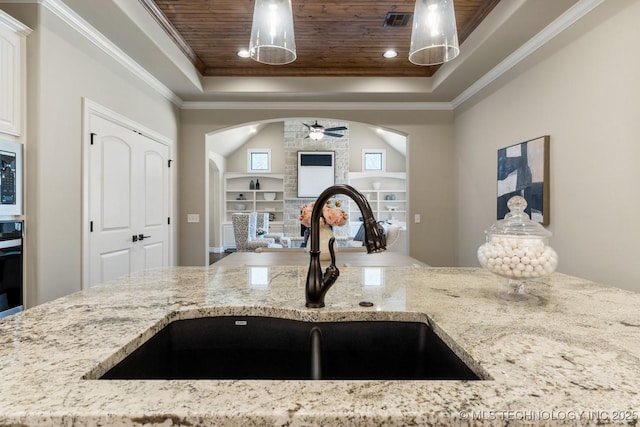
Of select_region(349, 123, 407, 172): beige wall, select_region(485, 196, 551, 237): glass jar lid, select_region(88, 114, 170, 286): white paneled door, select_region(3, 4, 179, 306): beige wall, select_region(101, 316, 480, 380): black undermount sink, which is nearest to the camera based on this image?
select_region(101, 316, 480, 380): black undermount sink

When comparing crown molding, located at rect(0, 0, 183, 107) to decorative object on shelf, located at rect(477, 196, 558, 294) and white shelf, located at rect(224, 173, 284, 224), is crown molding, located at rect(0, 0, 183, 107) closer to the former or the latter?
decorative object on shelf, located at rect(477, 196, 558, 294)

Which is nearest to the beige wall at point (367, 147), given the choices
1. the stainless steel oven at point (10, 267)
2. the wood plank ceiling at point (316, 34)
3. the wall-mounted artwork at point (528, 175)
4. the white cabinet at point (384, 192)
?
the white cabinet at point (384, 192)

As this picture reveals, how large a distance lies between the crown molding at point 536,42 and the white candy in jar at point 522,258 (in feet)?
6.94

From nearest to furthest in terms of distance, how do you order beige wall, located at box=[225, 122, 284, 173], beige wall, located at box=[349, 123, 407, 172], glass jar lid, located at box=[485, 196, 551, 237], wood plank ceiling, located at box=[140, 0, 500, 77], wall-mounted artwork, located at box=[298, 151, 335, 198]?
glass jar lid, located at box=[485, 196, 551, 237] < wood plank ceiling, located at box=[140, 0, 500, 77] < wall-mounted artwork, located at box=[298, 151, 335, 198] < beige wall, located at box=[225, 122, 284, 173] < beige wall, located at box=[349, 123, 407, 172]

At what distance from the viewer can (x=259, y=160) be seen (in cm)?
1009

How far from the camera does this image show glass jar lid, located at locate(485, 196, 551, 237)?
43.4 inches

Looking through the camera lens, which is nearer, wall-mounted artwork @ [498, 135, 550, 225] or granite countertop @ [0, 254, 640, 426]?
granite countertop @ [0, 254, 640, 426]

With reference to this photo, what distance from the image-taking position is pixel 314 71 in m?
3.94

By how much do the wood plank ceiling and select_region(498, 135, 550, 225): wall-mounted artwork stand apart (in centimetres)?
113

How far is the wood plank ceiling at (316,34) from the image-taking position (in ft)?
8.80

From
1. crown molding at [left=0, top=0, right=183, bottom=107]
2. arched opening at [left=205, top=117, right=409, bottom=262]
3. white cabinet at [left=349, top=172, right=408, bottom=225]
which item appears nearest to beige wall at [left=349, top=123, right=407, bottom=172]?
arched opening at [left=205, top=117, right=409, bottom=262]

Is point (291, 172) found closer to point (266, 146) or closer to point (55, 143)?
point (266, 146)

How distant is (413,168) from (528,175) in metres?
1.71

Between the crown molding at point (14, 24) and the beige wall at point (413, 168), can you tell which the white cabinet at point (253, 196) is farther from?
the crown molding at point (14, 24)
